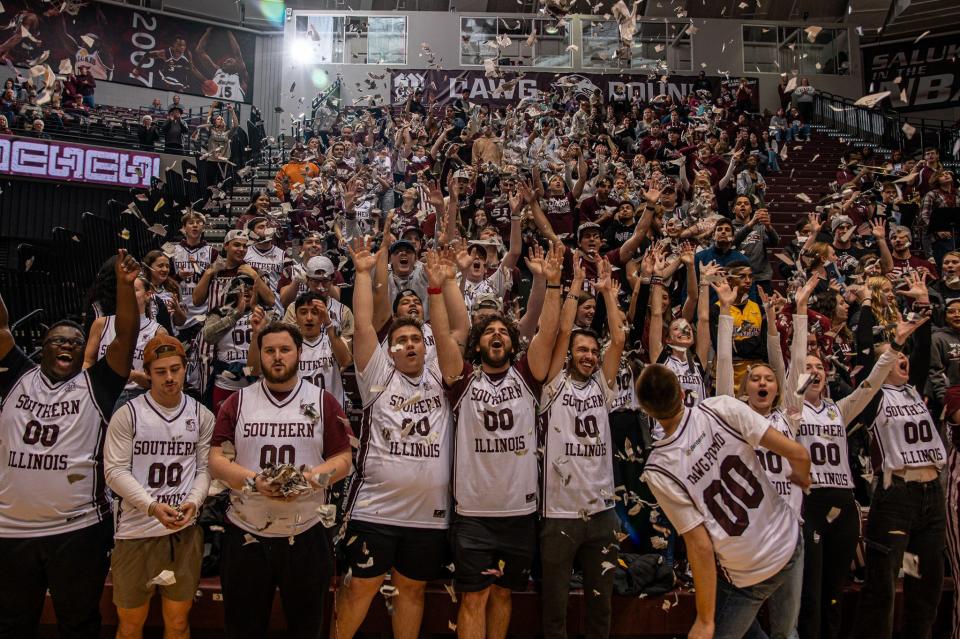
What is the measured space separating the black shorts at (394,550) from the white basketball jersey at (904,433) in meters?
2.87

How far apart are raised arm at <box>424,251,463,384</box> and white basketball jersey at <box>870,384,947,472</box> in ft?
9.06

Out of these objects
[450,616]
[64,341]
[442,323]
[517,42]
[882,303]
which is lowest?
[450,616]

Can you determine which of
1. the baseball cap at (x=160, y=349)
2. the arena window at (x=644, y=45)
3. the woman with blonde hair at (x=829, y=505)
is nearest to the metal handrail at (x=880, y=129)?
the arena window at (x=644, y=45)

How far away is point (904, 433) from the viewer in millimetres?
4656

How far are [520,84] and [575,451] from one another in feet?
57.9

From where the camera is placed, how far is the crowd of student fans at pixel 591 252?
5.31 metres

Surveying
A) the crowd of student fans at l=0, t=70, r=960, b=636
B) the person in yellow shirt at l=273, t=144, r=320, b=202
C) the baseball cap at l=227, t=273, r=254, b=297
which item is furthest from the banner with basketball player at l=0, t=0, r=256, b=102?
the baseball cap at l=227, t=273, r=254, b=297

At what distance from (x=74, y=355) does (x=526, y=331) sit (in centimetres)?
277

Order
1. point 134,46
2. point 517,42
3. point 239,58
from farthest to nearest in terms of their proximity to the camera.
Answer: point 517,42, point 239,58, point 134,46

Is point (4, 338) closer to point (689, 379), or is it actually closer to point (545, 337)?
point (545, 337)

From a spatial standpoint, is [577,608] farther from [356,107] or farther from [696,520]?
[356,107]

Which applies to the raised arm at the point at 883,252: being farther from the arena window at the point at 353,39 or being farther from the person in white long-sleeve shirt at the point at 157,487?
the arena window at the point at 353,39

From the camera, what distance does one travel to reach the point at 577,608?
4598mm

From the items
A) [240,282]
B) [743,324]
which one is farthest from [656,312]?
[240,282]
